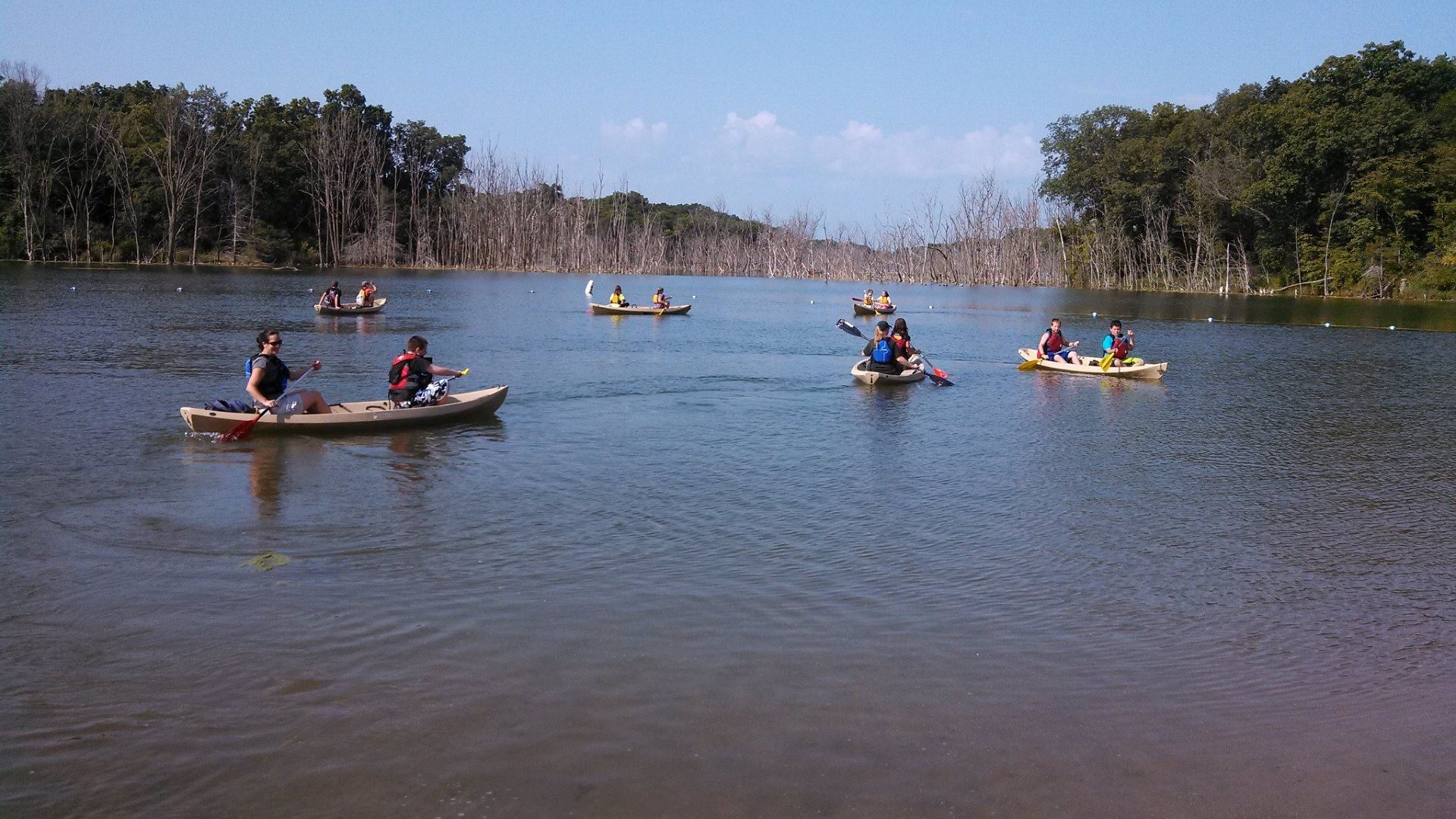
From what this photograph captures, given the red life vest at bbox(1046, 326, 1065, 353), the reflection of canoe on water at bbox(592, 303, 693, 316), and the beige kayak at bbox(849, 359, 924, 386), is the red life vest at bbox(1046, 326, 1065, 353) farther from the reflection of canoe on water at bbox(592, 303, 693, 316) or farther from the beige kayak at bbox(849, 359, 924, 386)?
the reflection of canoe on water at bbox(592, 303, 693, 316)

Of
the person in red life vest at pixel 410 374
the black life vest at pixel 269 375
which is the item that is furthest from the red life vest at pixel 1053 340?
the black life vest at pixel 269 375

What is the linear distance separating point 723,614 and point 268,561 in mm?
3832

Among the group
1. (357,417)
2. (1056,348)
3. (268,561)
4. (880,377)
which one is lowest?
(268,561)

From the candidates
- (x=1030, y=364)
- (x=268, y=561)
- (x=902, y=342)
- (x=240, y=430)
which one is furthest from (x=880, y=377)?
(x=268, y=561)

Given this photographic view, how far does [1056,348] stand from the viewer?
25719mm

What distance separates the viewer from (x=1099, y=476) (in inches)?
530

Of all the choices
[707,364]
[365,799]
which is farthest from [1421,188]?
[365,799]

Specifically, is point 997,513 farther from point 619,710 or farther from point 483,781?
point 483,781

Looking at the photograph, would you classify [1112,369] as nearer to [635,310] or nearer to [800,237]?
[635,310]

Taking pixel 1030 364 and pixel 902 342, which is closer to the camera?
pixel 902 342

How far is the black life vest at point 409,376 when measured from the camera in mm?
15312

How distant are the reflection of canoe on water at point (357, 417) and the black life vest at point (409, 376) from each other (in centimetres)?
30

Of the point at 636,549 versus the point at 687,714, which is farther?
the point at 636,549

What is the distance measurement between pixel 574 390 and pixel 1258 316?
38.9 meters
